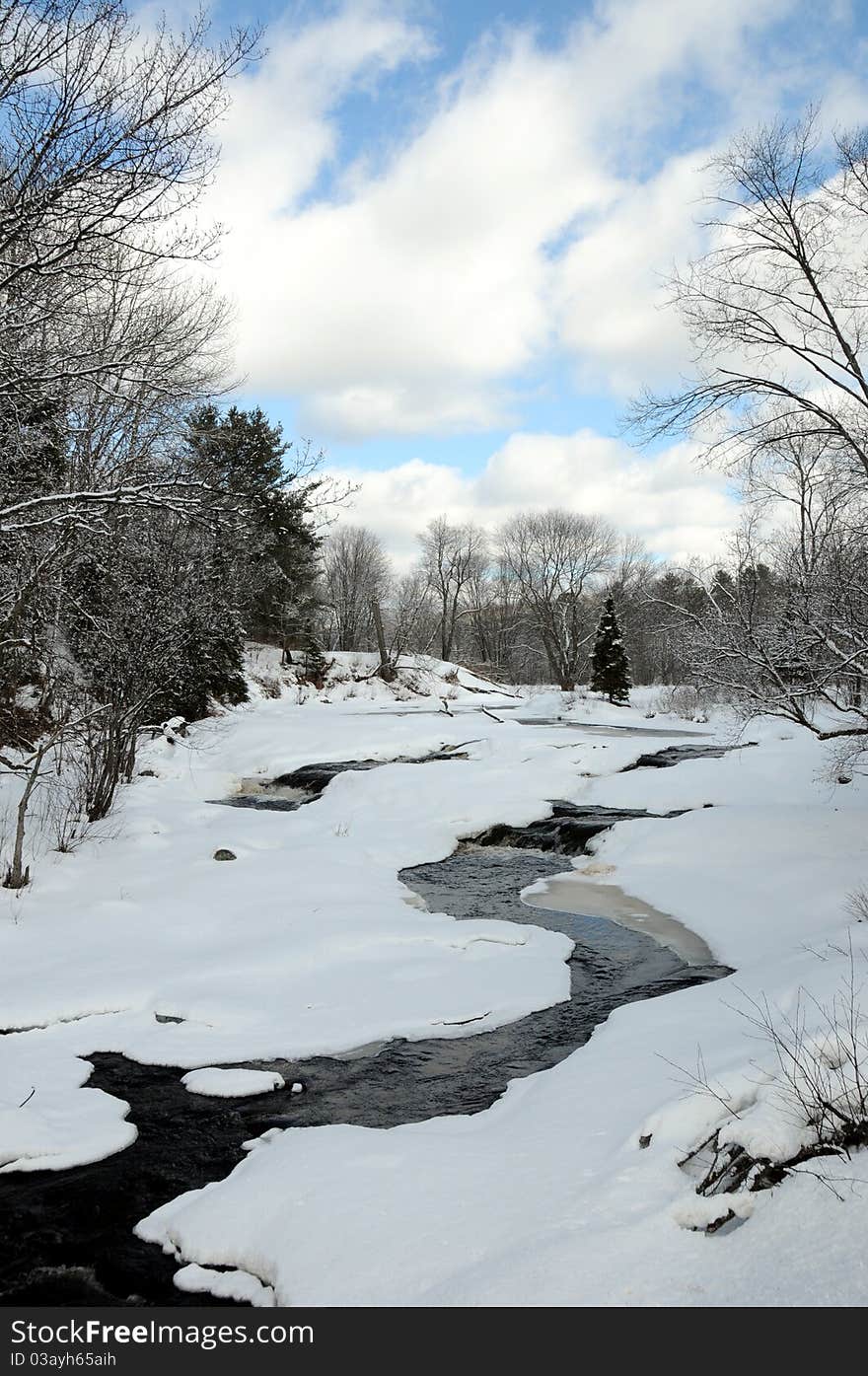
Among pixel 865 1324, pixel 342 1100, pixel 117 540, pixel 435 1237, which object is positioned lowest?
pixel 342 1100

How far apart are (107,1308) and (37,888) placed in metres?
5.42

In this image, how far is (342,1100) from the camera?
4672 mm

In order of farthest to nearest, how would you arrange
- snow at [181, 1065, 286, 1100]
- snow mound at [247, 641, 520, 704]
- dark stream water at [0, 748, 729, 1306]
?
snow mound at [247, 641, 520, 704] → snow at [181, 1065, 286, 1100] → dark stream water at [0, 748, 729, 1306]

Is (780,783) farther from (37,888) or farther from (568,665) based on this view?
(568,665)

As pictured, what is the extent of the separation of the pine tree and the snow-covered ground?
18.7 meters

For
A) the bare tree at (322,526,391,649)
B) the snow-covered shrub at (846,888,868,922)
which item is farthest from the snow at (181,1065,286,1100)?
the bare tree at (322,526,391,649)

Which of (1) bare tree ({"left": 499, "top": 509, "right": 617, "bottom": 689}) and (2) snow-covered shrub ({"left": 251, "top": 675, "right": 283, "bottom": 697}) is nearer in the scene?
(2) snow-covered shrub ({"left": 251, "top": 675, "right": 283, "bottom": 697})

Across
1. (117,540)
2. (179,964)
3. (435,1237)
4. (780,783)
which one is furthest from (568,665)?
(435,1237)

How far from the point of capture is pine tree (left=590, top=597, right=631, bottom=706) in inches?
1265

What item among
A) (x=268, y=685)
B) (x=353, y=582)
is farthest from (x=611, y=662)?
(x=353, y=582)

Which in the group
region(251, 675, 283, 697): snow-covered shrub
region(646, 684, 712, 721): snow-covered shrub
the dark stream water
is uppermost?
region(251, 675, 283, 697): snow-covered shrub

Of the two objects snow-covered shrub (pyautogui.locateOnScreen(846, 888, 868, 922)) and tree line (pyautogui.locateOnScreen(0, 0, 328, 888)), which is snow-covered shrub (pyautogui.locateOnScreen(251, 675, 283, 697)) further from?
snow-covered shrub (pyautogui.locateOnScreen(846, 888, 868, 922))

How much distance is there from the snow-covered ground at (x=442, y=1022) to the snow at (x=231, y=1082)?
0.20 m

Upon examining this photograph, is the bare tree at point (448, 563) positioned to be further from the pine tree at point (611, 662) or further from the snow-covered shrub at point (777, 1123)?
the snow-covered shrub at point (777, 1123)
